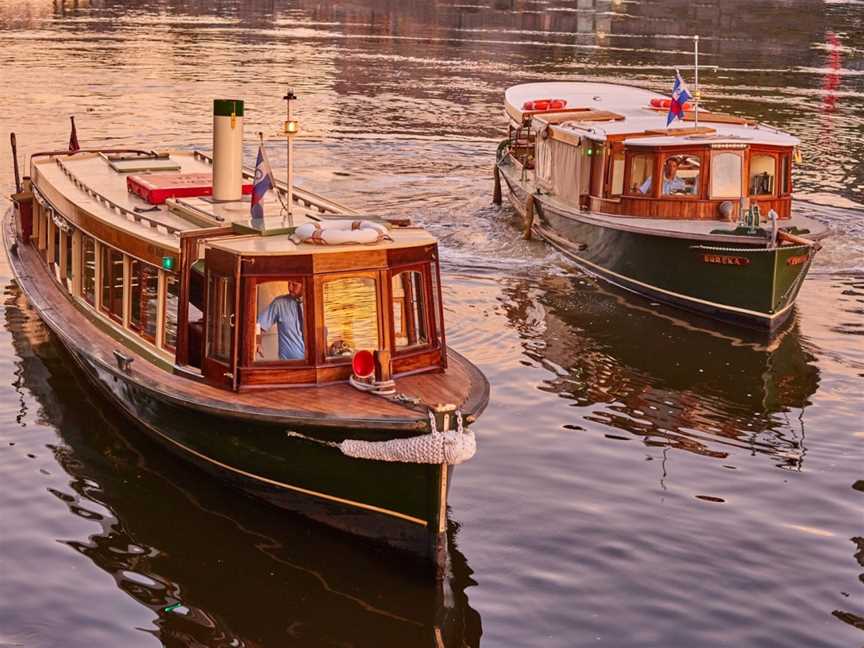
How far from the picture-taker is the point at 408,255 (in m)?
15.8

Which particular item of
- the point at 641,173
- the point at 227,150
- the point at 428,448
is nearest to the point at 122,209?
the point at 227,150

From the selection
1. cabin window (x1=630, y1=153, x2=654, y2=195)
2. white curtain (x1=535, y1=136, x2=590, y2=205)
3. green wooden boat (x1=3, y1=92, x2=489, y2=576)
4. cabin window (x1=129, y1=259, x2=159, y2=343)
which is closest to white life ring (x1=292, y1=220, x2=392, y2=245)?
green wooden boat (x1=3, y1=92, x2=489, y2=576)

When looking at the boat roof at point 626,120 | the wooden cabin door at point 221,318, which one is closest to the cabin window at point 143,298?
the wooden cabin door at point 221,318

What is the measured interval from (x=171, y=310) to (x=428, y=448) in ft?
17.2

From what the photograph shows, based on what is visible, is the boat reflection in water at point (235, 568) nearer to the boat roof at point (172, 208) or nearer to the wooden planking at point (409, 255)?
the boat roof at point (172, 208)

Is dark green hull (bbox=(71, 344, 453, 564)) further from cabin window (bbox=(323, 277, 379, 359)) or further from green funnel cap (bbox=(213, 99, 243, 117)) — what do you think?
green funnel cap (bbox=(213, 99, 243, 117))

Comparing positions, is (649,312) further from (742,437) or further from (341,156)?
(341,156)

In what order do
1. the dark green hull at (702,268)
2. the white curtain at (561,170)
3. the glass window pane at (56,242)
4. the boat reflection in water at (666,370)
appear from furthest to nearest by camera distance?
the white curtain at (561,170)
the dark green hull at (702,268)
the glass window pane at (56,242)
the boat reflection in water at (666,370)

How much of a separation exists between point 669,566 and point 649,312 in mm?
11116

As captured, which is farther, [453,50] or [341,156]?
[453,50]

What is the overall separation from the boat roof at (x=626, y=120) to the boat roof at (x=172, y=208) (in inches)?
342

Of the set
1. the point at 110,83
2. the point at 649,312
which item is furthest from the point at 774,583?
the point at 110,83

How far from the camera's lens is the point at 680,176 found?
26375 mm

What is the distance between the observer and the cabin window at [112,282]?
1867cm
